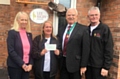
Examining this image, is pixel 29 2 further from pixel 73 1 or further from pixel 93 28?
pixel 93 28

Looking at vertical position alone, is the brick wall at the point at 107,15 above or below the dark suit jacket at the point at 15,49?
above

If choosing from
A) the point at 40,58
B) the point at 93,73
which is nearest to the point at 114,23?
the point at 93,73

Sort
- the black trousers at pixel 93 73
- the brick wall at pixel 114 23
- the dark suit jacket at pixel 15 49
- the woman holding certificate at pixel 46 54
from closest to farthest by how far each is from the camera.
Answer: the dark suit jacket at pixel 15 49 → the black trousers at pixel 93 73 → the woman holding certificate at pixel 46 54 → the brick wall at pixel 114 23

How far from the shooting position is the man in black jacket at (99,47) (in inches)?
106

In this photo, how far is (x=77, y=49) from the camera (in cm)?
289

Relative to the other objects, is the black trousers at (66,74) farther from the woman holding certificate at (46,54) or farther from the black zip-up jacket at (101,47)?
the black zip-up jacket at (101,47)

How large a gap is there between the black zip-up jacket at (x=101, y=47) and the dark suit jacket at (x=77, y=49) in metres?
0.11

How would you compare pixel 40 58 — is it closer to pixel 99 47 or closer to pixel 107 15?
pixel 99 47

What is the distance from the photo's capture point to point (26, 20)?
2721 millimetres

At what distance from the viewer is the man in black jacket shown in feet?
8.80

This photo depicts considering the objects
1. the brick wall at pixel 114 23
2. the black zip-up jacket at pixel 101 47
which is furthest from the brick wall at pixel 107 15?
the black zip-up jacket at pixel 101 47

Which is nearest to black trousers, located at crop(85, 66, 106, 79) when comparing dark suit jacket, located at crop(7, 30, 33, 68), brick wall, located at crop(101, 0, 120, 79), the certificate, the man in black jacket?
the man in black jacket

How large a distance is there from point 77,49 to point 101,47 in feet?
1.27

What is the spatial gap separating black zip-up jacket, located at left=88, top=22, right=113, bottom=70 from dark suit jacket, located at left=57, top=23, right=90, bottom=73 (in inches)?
4.4
